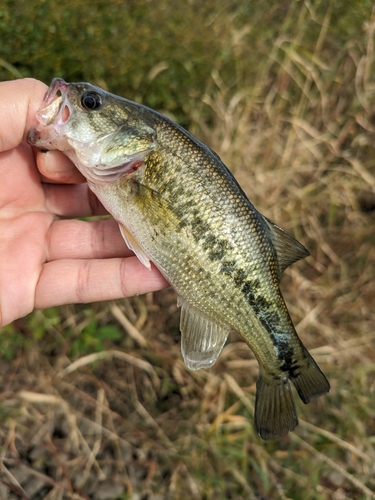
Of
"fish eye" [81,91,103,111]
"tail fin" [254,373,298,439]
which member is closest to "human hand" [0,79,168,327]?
"fish eye" [81,91,103,111]

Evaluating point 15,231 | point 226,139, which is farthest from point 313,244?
point 15,231

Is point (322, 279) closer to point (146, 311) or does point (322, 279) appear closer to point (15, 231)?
point (146, 311)

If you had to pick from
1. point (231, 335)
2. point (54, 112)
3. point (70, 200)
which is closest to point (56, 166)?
point (54, 112)

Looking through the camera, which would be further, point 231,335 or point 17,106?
point 231,335

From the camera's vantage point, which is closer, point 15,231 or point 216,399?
point 15,231

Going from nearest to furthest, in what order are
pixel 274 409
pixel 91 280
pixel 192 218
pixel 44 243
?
pixel 192 218
pixel 274 409
pixel 91 280
pixel 44 243

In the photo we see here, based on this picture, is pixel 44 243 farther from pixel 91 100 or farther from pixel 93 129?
pixel 91 100

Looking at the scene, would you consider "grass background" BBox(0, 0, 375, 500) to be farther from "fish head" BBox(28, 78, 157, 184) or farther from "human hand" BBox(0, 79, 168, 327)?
"fish head" BBox(28, 78, 157, 184)
